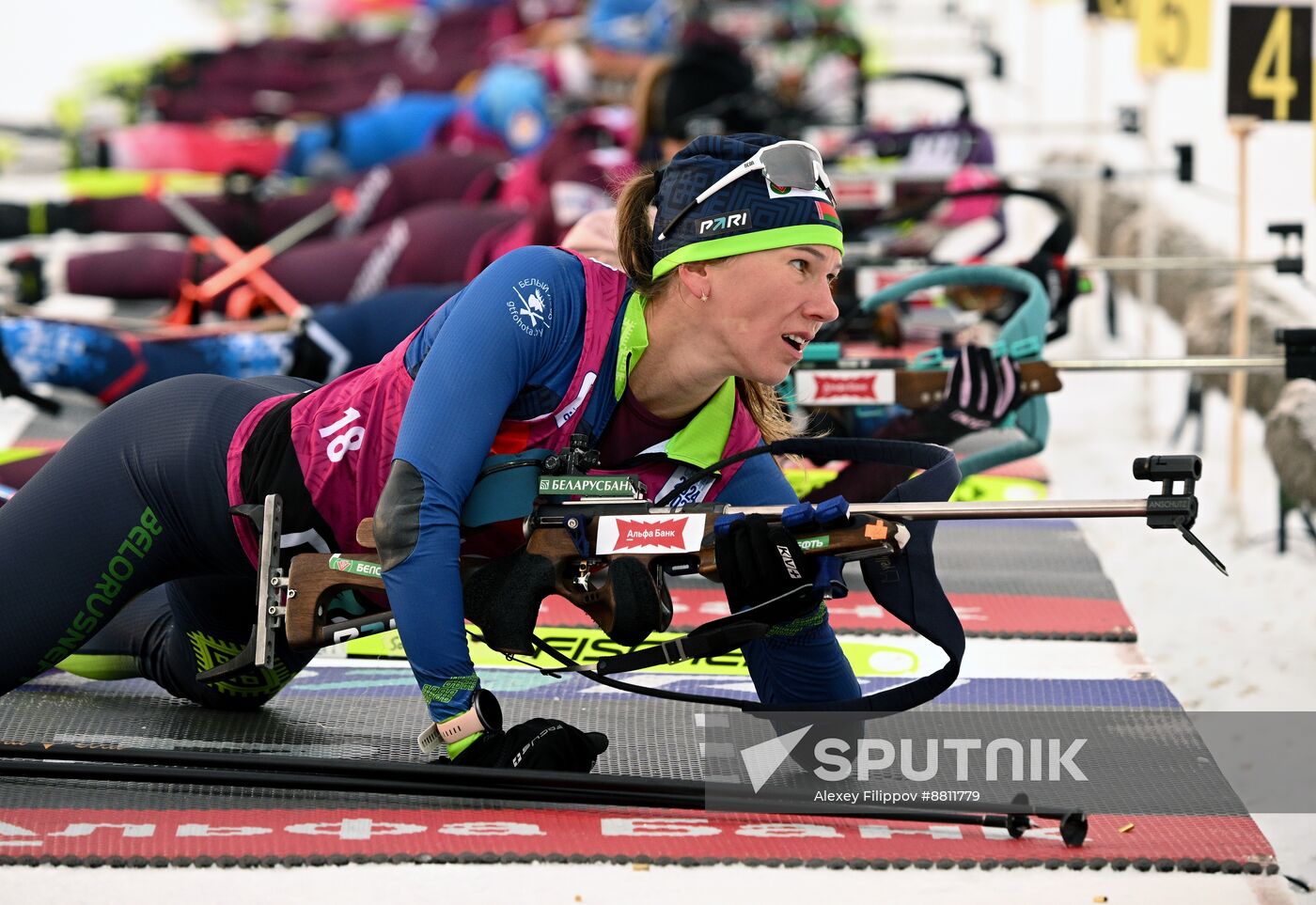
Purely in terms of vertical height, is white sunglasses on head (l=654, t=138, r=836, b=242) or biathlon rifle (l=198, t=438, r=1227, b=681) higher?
white sunglasses on head (l=654, t=138, r=836, b=242)

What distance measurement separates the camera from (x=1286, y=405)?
4.20 meters

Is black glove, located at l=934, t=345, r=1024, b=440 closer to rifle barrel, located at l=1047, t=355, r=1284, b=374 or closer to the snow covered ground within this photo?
rifle barrel, located at l=1047, t=355, r=1284, b=374

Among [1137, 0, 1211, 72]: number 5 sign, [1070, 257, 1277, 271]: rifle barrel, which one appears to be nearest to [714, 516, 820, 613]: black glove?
[1070, 257, 1277, 271]: rifle barrel

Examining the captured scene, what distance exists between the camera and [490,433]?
2020 millimetres

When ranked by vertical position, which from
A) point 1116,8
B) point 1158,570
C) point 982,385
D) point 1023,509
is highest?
point 1116,8

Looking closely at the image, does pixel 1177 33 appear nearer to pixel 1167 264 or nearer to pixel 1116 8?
pixel 1116 8

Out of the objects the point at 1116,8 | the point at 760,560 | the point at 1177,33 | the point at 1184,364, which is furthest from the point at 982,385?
the point at 1116,8

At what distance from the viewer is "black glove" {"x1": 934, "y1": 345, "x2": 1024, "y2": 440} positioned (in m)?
3.15

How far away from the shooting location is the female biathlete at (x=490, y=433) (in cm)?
201

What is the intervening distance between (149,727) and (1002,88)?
870cm

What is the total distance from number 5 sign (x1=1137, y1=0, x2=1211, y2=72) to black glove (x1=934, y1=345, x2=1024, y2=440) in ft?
7.52

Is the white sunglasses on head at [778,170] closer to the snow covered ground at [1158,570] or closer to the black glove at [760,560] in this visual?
the black glove at [760,560]

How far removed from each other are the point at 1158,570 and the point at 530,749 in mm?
2376

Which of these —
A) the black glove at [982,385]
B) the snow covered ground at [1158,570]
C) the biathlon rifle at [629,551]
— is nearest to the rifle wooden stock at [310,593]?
the biathlon rifle at [629,551]
